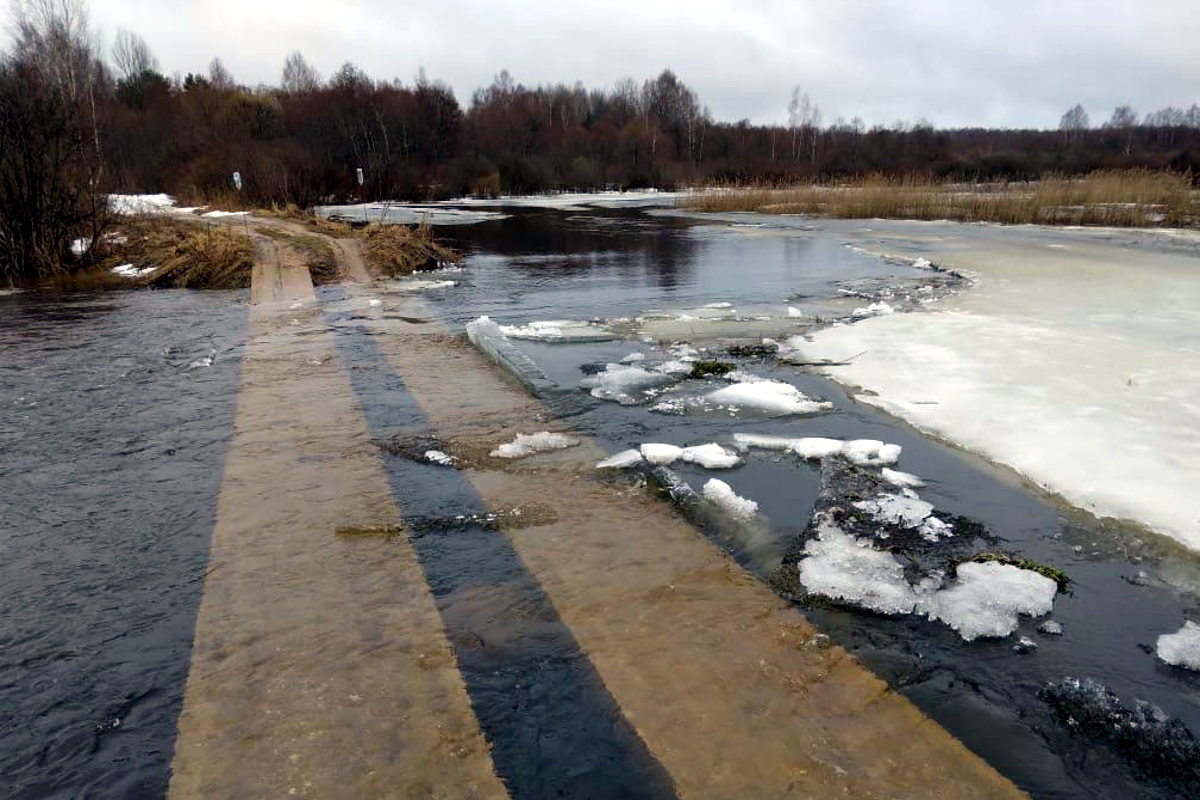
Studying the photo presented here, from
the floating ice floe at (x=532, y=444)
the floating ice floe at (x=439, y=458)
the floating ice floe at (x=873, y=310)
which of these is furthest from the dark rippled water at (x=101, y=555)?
the floating ice floe at (x=873, y=310)

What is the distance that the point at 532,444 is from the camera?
445 centimetres

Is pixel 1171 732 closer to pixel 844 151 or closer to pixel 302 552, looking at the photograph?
pixel 302 552

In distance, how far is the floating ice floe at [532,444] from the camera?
4.32m

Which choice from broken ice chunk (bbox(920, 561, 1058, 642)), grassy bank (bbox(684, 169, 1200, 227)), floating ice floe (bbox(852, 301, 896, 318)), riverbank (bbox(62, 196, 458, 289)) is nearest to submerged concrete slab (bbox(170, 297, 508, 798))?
broken ice chunk (bbox(920, 561, 1058, 642))

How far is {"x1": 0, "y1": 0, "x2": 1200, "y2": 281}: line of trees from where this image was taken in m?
13.1

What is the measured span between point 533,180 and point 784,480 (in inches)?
2081

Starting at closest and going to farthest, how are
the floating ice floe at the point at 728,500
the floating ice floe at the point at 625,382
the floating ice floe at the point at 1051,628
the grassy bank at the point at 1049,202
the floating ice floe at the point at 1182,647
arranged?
the floating ice floe at the point at 1182,647 < the floating ice floe at the point at 1051,628 < the floating ice floe at the point at 728,500 < the floating ice floe at the point at 625,382 < the grassy bank at the point at 1049,202

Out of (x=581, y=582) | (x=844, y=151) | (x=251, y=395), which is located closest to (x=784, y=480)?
(x=581, y=582)

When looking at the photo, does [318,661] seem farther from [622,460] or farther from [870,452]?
[870,452]

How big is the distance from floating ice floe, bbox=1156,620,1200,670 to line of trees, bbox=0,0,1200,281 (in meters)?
15.7

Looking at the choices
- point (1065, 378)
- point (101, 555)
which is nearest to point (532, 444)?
point (101, 555)

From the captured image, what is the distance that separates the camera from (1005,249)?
15.3 meters

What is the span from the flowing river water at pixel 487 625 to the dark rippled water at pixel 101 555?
1 cm

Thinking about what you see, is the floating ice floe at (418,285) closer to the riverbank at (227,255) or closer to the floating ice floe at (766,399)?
the riverbank at (227,255)
